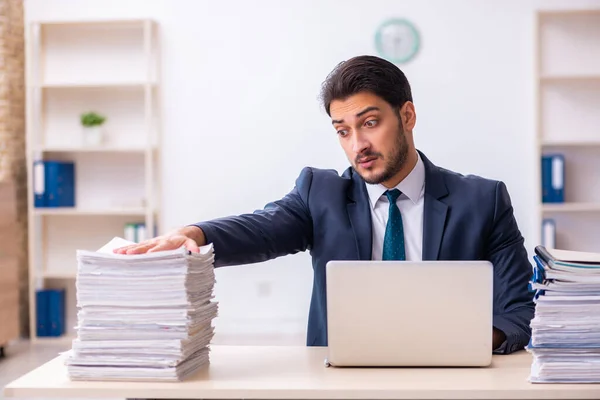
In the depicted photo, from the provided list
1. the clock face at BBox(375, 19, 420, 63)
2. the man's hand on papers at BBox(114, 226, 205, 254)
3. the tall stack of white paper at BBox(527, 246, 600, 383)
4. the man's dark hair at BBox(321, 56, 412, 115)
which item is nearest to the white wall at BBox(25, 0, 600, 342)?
the clock face at BBox(375, 19, 420, 63)

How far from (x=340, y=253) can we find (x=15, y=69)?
4388 millimetres

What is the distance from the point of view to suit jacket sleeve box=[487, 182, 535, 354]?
1.95 metres

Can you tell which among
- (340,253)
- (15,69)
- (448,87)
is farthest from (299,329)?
(340,253)

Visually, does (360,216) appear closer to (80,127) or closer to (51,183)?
(51,183)

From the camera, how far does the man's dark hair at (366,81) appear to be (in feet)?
7.04

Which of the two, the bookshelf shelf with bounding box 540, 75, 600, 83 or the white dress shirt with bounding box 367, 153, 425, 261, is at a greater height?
the bookshelf shelf with bounding box 540, 75, 600, 83

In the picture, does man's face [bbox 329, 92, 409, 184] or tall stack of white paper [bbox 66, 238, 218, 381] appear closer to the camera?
tall stack of white paper [bbox 66, 238, 218, 381]

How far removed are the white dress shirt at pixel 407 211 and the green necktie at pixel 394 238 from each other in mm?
33

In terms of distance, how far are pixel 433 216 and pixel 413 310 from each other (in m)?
0.66

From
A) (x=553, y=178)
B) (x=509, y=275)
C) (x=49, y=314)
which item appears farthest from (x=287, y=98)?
(x=509, y=275)

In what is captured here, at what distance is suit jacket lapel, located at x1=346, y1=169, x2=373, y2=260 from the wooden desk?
604mm

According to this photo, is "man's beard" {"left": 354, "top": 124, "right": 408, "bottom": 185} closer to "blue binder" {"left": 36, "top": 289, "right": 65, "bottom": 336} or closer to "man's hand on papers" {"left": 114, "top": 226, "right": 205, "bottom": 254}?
"man's hand on papers" {"left": 114, "top": 226, "right": 205, "bottom": 254}

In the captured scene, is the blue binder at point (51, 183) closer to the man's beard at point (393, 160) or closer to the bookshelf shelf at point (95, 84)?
the bookshelf shelf at point (95, 84)

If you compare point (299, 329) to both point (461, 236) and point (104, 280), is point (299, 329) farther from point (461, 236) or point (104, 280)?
point (104, 280)
